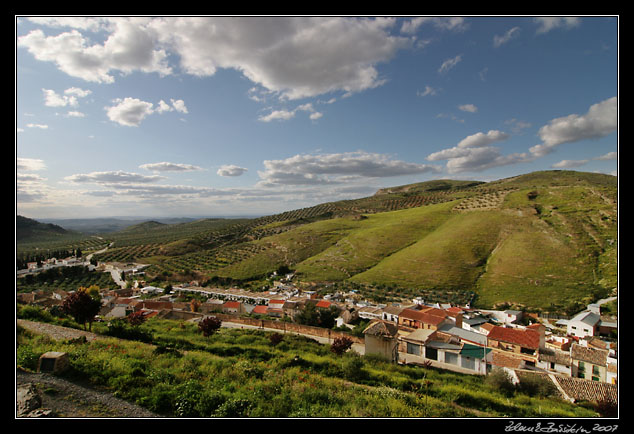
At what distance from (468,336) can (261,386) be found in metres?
18.3

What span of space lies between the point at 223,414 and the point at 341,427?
202cm

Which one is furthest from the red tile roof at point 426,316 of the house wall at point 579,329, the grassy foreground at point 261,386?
the grassy foreground at point 261,386

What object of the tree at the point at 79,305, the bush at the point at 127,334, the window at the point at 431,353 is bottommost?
the window at the point at 431,353

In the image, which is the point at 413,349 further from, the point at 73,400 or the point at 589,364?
the point at 73,400

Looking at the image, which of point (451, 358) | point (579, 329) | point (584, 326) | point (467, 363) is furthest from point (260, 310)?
point (584, 326)

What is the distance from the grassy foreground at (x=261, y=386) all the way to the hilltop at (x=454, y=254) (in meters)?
26.1

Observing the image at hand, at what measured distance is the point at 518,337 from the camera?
17688 mm

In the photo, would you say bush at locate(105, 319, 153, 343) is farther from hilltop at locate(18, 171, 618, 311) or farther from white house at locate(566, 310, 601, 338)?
white house at locate(566, 310, 601, 338)

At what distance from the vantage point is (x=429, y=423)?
12.2ft

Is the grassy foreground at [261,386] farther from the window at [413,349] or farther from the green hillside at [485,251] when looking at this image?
the green hillside at [485,251]

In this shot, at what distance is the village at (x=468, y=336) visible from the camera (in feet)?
38.9

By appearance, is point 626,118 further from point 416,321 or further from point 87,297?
point 416,321

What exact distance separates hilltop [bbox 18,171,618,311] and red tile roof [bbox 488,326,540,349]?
12.5 metres

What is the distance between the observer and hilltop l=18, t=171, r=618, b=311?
32.1 metres
